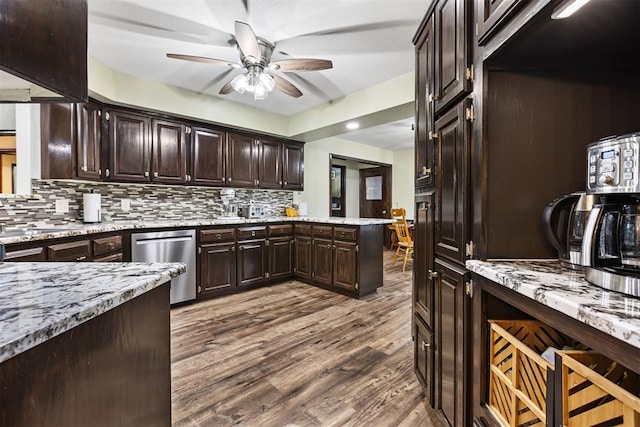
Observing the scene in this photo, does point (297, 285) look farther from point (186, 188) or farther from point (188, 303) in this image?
point (186, 188)

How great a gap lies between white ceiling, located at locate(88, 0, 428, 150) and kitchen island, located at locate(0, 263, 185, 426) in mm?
1985

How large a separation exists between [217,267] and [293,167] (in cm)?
201

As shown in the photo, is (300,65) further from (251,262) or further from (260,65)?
(251,262)

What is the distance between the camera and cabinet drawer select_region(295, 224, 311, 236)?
4.07m

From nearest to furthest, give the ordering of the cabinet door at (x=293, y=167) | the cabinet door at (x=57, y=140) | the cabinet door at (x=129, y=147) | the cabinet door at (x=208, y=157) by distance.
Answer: the cabinet door at (x=57, y=140), the cabinet door at (x=129, y=147), the cabinet door at (x=208, y=157), the cabinet door at (x=293, y=167)

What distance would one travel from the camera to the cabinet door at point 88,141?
281 centimetres

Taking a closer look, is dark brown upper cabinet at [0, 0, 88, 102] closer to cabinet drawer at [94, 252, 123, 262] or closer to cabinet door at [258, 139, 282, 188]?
cabinet drawer at [94, 252, 123, 262]

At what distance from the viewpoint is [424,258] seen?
68.2 inches

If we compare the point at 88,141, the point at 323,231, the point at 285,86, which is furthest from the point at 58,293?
the point at 323,231

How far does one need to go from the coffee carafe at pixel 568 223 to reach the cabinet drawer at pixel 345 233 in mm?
2493

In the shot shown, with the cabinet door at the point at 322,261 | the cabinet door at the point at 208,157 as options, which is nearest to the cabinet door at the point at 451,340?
the cabinet door at the point at 322,261

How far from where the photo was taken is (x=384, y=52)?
2.68 m

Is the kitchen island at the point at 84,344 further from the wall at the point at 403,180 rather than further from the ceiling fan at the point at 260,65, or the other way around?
the wall at the point at 403,180

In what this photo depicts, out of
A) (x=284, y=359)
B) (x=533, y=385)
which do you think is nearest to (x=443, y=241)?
(x=533, y=385)
